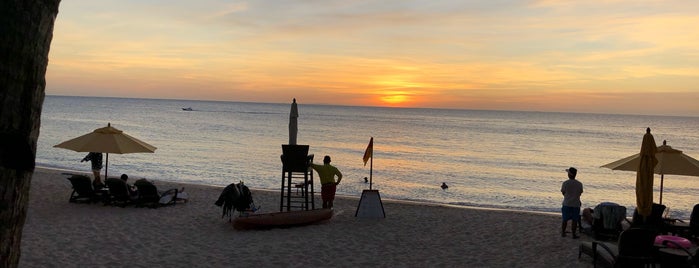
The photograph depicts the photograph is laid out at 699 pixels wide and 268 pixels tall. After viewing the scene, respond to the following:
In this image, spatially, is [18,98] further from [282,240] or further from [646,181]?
[646,181]

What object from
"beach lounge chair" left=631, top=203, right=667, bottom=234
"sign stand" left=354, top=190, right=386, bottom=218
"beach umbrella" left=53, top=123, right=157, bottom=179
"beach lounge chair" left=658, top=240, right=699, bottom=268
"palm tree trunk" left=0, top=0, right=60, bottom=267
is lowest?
"sign stand" left=354, top=190, right=386, bottom=218

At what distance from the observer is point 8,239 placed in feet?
7.19

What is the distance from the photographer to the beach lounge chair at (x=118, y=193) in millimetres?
13789

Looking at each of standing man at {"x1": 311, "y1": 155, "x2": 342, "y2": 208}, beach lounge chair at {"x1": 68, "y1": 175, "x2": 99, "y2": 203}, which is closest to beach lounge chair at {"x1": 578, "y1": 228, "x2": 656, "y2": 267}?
standing man at {"x1": 311, "y1": 155, "x2": 342, "y2": 208}

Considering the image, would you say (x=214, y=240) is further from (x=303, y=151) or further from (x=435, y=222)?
(x=435, y=222)

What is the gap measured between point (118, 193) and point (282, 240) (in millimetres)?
5460

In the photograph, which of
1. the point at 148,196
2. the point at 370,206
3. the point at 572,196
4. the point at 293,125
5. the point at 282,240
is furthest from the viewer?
the point at 148,196

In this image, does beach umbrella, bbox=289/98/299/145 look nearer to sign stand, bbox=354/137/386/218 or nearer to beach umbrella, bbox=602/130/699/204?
sign stand, bbox=354/137/386/218

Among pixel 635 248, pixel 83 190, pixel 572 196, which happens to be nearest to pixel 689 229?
pixel 572 196

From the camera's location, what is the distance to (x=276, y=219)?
11898mm

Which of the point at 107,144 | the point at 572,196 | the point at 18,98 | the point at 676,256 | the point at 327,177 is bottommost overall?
the point at 676,256

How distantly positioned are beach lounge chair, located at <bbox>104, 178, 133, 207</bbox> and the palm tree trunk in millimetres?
12389

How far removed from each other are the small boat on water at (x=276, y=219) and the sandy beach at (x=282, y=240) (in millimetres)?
160

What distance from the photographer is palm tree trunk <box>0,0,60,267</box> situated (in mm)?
2059
